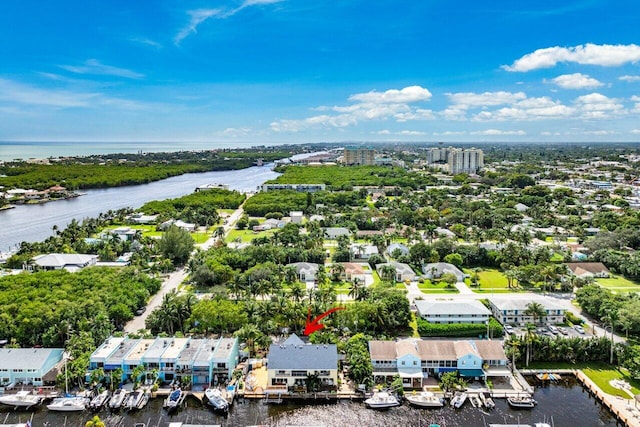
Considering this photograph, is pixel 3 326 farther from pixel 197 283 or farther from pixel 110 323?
pixel 197 283

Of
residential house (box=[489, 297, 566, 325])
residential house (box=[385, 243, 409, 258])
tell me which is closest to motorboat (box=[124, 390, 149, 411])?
residential house (box=[489, 297, 566, 325])

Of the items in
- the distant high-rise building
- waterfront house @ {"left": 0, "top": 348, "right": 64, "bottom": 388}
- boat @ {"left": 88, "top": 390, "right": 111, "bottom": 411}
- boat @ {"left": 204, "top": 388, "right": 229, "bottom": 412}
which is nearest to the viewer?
boat @ {"left": 204, "top": 388, "right": 229, "bottom": 412}

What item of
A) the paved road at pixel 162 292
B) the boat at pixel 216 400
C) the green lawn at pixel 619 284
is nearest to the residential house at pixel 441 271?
the green lawn at pixel 619 284

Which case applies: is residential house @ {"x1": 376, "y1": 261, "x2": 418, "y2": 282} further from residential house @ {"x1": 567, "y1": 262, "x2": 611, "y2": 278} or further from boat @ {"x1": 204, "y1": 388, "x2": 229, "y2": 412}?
boat @ {"x1": 204, "y1": 388, "x2": 229, "y2": 412}

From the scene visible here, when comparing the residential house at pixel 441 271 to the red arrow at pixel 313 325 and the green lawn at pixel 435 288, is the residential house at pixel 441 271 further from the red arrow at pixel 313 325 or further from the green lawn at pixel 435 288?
the red arrow at pixel 313 325

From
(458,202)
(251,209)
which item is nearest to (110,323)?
(251,209)

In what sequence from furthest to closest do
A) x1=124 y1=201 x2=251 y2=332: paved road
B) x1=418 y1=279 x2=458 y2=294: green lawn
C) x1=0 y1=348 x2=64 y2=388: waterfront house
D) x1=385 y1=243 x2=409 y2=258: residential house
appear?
x1=385 y1=243 x2=409 y2=258: residential house
x1=418 y1=279 x2=458 y2=294: green lawn
x1=124 y1=201 x2=251 y2=332: paved road
x1=0 y1=348 x2=64 y2=388: waterfront house
